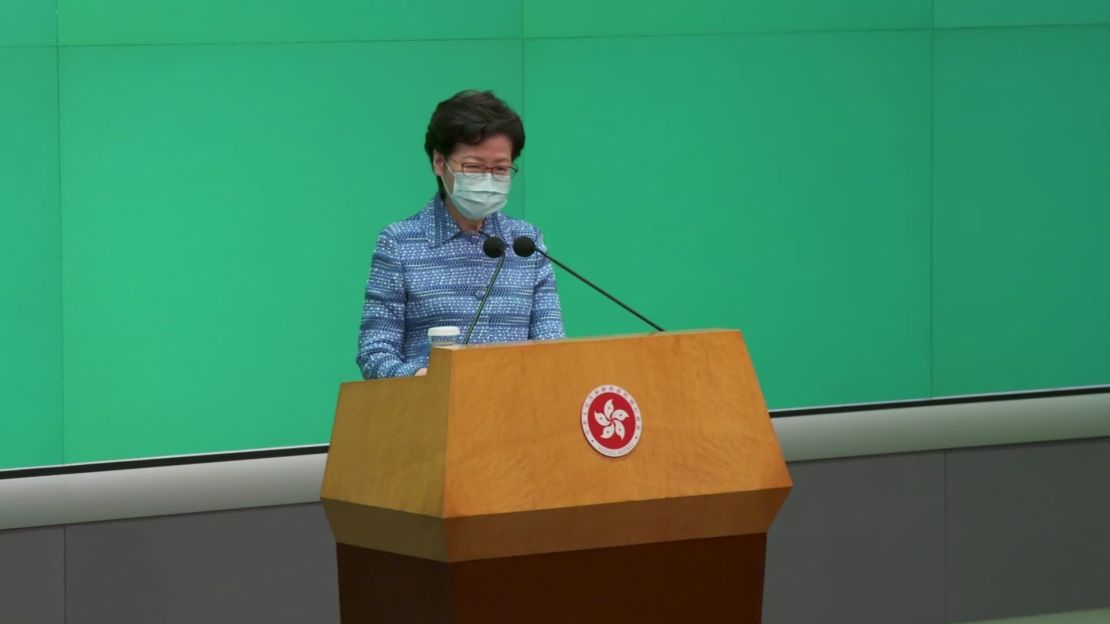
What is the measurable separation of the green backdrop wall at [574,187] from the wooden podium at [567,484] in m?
1.65

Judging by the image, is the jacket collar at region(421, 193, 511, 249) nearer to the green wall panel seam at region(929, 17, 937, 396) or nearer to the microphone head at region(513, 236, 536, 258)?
the microphone head at region(513, 236, 536, 258)

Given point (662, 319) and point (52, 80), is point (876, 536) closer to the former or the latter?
point (662, 319)

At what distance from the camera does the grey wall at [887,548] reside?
160 inches

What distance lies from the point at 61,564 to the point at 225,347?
0.67 meters

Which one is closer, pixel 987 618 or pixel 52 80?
pixel 52 80

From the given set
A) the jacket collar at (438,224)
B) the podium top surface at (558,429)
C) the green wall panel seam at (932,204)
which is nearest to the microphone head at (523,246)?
the podium top surface at (558,429)

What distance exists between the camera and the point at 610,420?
93.0 inches

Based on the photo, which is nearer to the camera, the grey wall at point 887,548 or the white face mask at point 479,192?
the white face mask at point 479,192

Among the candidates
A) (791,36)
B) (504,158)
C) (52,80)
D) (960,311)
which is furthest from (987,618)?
(52,80)

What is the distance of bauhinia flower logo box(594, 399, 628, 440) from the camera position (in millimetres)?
2355

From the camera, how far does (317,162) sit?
4.21m

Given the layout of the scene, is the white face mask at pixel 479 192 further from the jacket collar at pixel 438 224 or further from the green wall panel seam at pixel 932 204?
the green wall panel seam at pixel 932 204

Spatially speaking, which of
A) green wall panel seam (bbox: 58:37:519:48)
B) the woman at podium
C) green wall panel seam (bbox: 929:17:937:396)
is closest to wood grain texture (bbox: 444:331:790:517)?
the woman at podium

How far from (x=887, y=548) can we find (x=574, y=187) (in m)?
1.45
